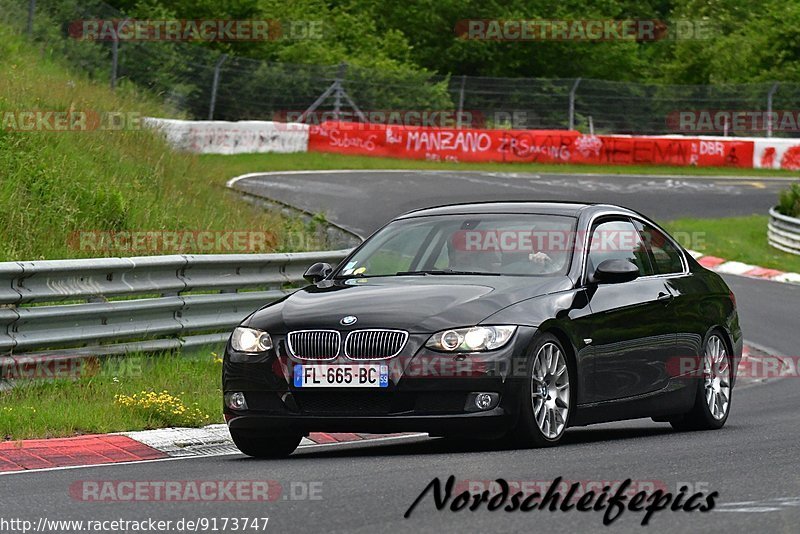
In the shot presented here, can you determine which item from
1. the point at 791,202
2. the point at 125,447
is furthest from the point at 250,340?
the point at 791,202

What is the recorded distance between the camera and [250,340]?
909cm

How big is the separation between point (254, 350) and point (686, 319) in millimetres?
3203

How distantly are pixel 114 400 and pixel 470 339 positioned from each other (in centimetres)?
294

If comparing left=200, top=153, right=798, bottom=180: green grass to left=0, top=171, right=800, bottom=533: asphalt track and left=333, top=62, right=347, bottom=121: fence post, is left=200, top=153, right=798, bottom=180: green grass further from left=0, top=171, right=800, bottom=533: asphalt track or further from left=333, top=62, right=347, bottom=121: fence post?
left=0, top=171, right=800, bottom=533: asphalt track

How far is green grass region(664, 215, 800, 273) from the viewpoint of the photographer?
1054 inches

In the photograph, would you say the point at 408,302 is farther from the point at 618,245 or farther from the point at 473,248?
the point at 618,245

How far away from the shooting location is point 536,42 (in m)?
63.8

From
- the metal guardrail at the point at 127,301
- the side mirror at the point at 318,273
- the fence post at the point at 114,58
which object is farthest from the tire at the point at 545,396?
the fence post at the point at 114,58

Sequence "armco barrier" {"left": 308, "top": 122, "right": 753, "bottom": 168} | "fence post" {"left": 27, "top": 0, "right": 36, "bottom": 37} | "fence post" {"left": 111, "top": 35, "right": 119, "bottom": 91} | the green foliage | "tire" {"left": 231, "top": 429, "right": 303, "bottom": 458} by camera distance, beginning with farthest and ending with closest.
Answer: "armco barrier" {"left": 308, "top": 122, "right": 753, "bottom": 168}, "fence post" {"left": 111, "top": 35, "right": 119, "bottom": 91}, the green foliage, "fence post" {"left": 27, "top": 0, "right": 36, "bottom": 37}, "tire" {"left": 231, "top": 429, "right": 303, "bottom": 458}

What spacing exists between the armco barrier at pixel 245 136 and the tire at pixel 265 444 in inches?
1002

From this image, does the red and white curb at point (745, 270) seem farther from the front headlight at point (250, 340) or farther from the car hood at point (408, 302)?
the front headlight at point (250, 340)

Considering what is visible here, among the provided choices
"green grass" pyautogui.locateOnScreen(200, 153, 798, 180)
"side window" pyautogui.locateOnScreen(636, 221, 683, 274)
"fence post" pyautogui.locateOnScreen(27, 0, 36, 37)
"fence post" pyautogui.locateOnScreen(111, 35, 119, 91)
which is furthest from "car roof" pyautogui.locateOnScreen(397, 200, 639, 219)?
"fence post" pyautogui.locateOnScreen(111, 35, 119, 91)

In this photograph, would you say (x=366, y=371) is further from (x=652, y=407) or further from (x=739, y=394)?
(x=739, y=394)

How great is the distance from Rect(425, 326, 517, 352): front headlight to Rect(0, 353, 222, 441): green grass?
2.41m
